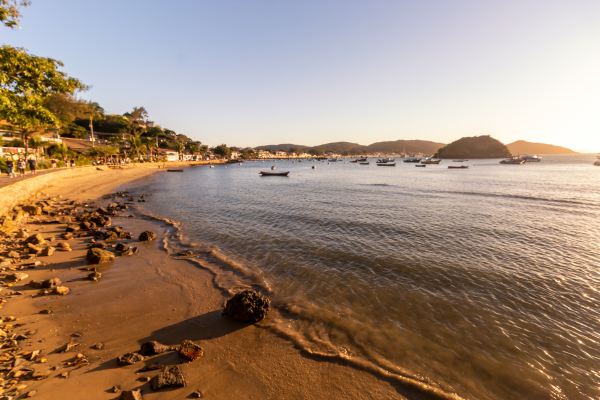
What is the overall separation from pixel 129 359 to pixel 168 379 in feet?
4.10

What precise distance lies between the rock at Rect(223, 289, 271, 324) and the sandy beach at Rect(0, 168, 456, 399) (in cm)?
A: 22

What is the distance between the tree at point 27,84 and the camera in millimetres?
10961

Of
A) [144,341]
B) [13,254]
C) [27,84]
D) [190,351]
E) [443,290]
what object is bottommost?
[443,290]

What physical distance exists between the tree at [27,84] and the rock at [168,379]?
13.7m

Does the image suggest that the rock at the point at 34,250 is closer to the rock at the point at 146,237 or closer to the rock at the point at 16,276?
the rock at the point at 16,276

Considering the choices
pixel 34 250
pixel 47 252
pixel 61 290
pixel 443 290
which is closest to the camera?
pixel 61 290

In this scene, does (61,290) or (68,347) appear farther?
(61,290)

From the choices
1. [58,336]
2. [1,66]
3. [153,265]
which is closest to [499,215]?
[153,265]

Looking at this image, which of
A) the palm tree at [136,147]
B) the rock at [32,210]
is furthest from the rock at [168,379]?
the palm tree at [136,147]

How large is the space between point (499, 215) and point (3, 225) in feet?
120

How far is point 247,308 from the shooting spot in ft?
23.4

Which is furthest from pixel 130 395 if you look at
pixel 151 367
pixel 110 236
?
pixel 110 236

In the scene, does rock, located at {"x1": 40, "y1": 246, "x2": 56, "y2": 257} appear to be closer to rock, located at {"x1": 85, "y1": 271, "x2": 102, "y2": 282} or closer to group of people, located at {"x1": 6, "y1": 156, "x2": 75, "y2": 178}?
rock, located at {"x1": 85, "y1": 271, "x2": 102, "y2": 282}

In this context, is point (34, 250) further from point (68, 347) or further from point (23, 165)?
point (23, 165)
